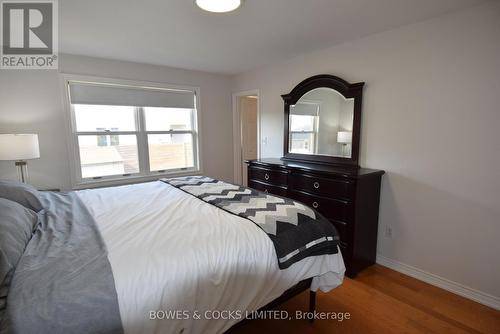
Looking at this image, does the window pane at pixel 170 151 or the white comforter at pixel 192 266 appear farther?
the window pane at pixel 170 151

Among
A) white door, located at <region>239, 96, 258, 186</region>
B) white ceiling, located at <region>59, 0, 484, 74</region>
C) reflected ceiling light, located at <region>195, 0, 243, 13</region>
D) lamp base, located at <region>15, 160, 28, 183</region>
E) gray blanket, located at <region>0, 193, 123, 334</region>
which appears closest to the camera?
gray blanket, located at <region>0, 193, 123, 334</region>

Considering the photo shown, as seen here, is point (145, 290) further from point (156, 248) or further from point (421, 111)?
point (421, 111)

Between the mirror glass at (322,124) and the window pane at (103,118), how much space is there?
2.37m

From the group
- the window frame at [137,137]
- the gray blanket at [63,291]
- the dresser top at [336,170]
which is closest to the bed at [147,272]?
the gray blanket at [63,291]

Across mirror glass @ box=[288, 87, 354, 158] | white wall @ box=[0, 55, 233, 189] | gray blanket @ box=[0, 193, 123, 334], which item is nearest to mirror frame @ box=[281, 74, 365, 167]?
mirror glass @ box=[288, 87, 354, 158]

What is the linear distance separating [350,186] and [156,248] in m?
1.79

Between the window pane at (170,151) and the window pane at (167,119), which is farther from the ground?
the window pane at (167,119)

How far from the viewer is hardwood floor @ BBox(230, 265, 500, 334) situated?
5.89 feet

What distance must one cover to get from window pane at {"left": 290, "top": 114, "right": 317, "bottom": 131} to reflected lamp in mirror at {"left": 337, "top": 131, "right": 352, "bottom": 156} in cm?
42

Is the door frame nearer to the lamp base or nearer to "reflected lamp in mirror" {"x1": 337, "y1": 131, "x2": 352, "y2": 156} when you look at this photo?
"reflected lamp in mirror" {"x1": 337, "y1": 131, "x2": 352, "y2": 156}

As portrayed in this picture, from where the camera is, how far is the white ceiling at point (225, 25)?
1.94 meters

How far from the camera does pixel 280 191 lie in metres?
3.08

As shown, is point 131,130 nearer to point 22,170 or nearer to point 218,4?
point 22,170

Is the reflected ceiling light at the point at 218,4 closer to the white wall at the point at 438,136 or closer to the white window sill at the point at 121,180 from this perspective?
the white wall at the point at 438,136
